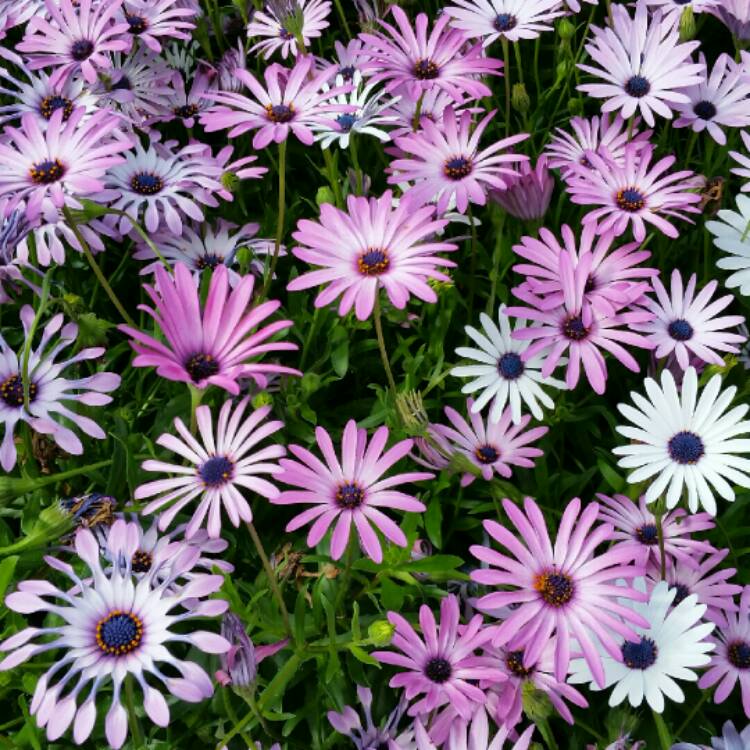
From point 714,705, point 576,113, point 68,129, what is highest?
point 576,113

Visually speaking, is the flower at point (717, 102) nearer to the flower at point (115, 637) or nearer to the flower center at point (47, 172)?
the flower center at point (47, 172)

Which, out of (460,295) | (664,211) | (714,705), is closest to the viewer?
(714,705)

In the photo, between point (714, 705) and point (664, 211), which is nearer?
point (714, 705)

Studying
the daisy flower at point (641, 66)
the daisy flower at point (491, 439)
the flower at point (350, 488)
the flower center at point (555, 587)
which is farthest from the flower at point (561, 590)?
the daisy flower at point (641, 66)

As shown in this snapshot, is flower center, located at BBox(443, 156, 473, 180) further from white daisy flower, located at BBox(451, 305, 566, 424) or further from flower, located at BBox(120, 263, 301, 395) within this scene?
flower, located at BBox(120, 263, 301, 395)

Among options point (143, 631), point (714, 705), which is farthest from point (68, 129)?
point (714, 705)

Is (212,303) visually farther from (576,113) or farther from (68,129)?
(576,113)
